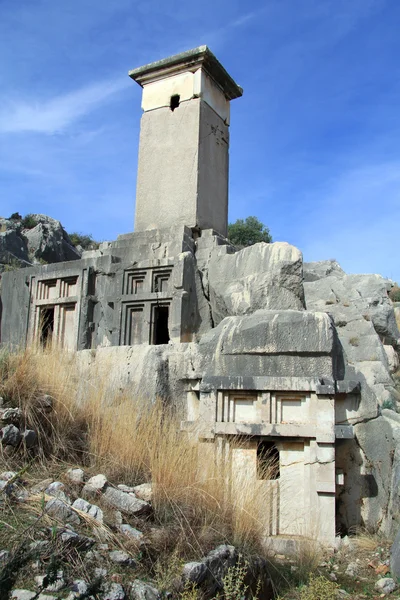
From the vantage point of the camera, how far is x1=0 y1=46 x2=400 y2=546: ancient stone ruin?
5.61 metres

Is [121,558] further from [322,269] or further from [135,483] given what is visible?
[322,269]

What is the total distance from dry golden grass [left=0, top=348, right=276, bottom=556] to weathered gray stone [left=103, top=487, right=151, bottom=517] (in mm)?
154

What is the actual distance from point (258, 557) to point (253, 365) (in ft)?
6.52

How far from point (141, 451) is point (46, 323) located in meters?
4.95

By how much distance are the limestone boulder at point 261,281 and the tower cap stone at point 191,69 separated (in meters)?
3.30

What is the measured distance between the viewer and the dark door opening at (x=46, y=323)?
915cm

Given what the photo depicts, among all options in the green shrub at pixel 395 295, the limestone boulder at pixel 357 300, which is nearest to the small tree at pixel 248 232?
the green shrub at pixel 395 295

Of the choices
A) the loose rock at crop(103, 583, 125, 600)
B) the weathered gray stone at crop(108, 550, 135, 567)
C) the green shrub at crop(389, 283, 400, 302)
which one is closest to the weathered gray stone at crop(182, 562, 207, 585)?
the weathered gray stone at crop(108, 550, 135, 567)

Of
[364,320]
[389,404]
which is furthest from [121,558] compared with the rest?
[364,320]

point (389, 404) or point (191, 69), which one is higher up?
point (191, 69)

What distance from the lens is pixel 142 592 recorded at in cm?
337

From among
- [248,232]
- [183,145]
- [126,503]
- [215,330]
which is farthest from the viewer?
[248,232]

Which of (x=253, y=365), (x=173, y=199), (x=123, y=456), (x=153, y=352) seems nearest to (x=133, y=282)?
(x=173, y=199)

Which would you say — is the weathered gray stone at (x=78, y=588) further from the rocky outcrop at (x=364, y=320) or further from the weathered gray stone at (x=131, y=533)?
the rocky outcrop at (x=364, y=320)
